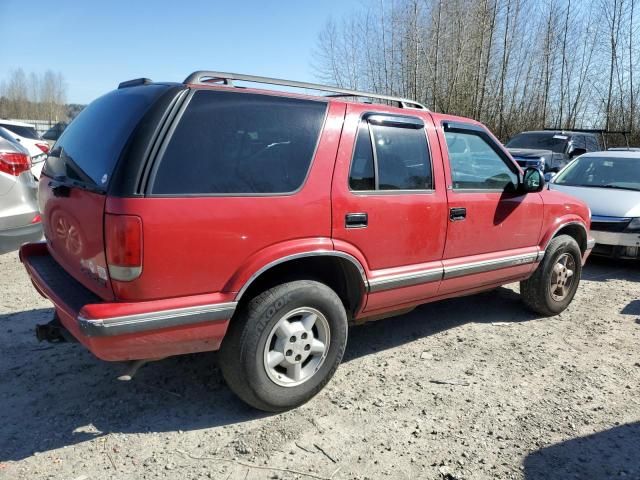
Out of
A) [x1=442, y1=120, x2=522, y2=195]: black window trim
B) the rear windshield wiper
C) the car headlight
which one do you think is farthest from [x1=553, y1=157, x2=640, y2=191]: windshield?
the rear windshield wiper

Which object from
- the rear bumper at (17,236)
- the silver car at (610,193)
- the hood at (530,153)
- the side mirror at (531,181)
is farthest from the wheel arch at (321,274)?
the hood at (530,153)

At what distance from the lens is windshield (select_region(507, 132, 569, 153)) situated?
492 inches

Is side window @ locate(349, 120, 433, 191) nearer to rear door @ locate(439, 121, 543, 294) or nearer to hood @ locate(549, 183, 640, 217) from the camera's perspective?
rear door @ locate(439, 121, 543, 294)

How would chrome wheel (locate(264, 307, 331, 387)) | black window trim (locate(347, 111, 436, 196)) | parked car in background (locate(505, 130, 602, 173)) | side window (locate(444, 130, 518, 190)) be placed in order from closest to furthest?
1. chrome wheel (locate(264, 307, 331, 387))
2. black window trim (locate(347, 111, 436, 196))
3. side window (locate(444, 130, 518, 190))
4. parked car in background (locate(505, 130, 602, 173))

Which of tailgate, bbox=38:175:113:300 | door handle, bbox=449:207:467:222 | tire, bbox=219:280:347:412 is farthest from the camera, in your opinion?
door handle, bbox=449:207:467:222

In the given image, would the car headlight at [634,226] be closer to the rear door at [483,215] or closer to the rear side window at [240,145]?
the rear door at [483,215]

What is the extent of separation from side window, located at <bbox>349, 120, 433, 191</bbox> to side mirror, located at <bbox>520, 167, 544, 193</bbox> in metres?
1.08

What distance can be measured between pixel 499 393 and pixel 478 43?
61.7 ft

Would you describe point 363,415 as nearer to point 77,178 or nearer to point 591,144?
point 77,178

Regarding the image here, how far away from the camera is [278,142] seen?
9.53 ft

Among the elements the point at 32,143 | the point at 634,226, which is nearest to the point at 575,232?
the point at 634,226

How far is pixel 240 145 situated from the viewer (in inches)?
108

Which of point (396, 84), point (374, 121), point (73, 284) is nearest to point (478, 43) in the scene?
point (396, 84)

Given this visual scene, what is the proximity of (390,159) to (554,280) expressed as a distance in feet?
7.92
